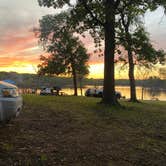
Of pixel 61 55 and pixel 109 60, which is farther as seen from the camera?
pixel 61 55

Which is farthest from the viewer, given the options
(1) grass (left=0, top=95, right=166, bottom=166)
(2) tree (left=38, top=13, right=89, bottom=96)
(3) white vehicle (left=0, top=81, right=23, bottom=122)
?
(2) tree (left=38, top=13, right=89, bottom=96)

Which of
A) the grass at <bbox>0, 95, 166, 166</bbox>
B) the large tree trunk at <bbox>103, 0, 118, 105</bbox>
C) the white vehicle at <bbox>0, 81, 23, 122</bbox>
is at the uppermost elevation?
the large tree trunk at <bbox>103, 0, 118, 105</bbox>

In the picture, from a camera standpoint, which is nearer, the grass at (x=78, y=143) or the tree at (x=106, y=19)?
the grass at (x=78, y=143)

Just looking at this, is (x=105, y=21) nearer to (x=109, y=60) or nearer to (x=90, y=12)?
(x=90, y=12)

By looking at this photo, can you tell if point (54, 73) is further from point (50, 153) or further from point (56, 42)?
point (50, 153)

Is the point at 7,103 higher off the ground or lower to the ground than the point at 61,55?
lower

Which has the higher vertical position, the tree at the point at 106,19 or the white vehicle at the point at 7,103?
the tree at the point at 106,19

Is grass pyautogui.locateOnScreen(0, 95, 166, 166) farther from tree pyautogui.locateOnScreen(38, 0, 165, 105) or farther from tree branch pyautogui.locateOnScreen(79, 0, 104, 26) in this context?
tree branch pyautogui.locateOnScreen(79, 0, 104, 26)

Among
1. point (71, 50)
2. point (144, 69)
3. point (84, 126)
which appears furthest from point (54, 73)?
point (84, 126)

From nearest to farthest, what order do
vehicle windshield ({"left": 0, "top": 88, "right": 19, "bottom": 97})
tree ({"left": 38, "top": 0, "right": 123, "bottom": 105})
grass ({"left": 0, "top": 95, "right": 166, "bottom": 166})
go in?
grass ({"left": 0, "top": 95, "right": 166, "bottom": 166}) → vehicle windshield ({"left": 0, "top": 88, "right": 19, "bottom": 97}) → tree ({"left": 38, "top": 0, "right": 123, "bottom": 105})

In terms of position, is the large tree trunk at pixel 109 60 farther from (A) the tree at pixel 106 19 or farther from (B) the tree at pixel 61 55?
(B) the tree at pixel 61 55

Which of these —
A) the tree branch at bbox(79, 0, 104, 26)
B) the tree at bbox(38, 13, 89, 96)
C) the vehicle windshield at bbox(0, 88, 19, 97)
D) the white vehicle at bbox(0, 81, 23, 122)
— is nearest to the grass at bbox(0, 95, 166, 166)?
the white vehicle at bbox(0, 81, 23, 122)

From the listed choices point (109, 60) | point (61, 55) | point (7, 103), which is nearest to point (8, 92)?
point (7, 103)

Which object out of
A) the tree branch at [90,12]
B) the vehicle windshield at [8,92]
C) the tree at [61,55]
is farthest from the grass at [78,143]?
the tree at [61,55]
